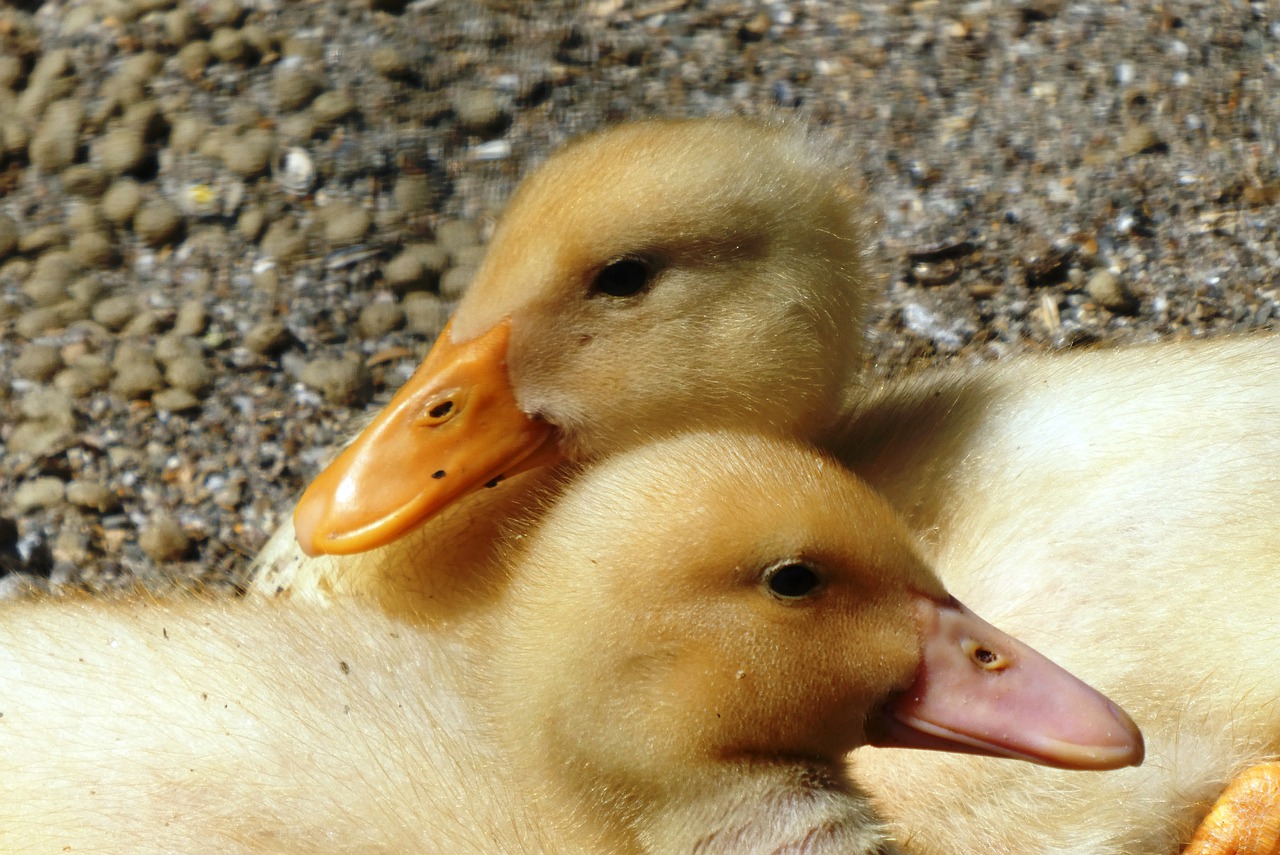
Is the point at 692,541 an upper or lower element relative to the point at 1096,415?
upper

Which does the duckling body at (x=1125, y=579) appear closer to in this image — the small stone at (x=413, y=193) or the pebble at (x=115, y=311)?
the small stone at (x=413, y=193)

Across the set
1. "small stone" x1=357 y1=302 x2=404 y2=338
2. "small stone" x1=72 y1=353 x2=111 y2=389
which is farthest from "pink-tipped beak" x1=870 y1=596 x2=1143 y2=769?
"small stone" x1=72 y1=353 x2=111 y2=389

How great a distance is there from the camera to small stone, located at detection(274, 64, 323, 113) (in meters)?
3.40

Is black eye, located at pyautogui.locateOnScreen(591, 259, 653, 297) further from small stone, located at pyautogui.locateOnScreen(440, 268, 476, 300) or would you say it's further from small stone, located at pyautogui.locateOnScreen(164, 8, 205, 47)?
small stone, located at pyautogui.locateOnScreen(164, 8, 205, 47)

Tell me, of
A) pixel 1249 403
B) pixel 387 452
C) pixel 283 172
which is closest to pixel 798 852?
pixel 387 452

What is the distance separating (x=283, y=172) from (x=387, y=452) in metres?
1.58

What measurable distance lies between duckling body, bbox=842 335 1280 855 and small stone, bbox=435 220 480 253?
1431 millimetres

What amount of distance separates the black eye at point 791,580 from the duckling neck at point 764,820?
0.65ft

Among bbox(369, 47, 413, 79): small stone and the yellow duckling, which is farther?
bbox(369, 47, 413, 79): small stone

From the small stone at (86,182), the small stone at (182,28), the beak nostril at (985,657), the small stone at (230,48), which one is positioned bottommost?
the small stone at (86,182)

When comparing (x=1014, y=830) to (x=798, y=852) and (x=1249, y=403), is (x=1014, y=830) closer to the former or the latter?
(x=798, y=852)

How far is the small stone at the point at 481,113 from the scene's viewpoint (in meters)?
3.36

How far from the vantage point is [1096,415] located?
1.98 m

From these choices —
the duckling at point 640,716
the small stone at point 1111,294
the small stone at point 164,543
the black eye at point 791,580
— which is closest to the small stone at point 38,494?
the small stone at point 164,543
